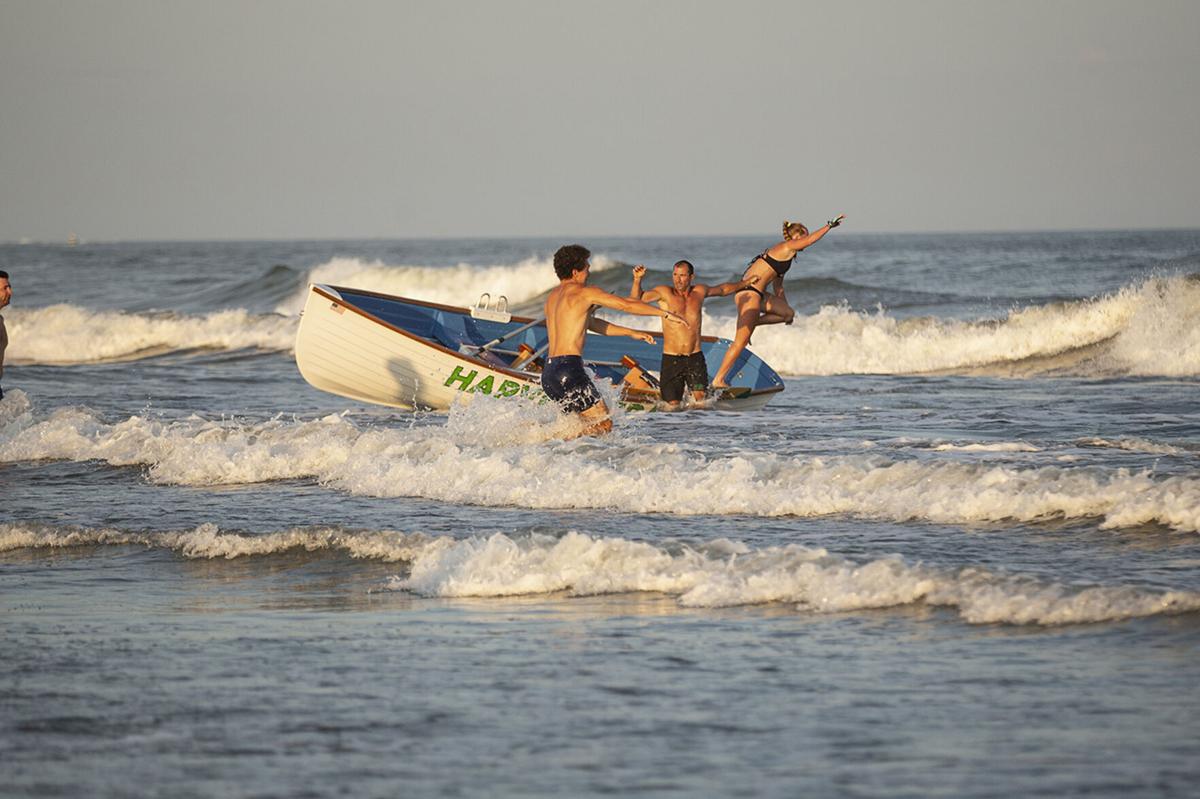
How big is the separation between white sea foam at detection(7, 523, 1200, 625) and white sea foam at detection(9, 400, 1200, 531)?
1.61m

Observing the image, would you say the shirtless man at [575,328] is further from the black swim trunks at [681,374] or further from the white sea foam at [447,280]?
the white sea foam at [447,280]

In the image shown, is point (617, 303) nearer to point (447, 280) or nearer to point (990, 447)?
point (990, 447)

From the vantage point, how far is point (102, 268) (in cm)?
6519

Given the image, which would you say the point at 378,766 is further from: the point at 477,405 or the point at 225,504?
the point at 477,405

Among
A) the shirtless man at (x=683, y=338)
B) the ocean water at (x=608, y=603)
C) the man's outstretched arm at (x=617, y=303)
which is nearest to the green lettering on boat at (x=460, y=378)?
the ocean water at (x=608, y=603)

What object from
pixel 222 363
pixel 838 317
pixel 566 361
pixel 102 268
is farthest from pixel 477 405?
pixel 102 268

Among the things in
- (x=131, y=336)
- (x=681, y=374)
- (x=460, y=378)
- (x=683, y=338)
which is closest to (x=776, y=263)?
(x=683, y=338)

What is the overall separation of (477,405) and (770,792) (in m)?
7.78

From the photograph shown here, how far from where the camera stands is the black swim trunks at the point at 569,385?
1088 centimetres

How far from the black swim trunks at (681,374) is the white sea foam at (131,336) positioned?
14.8 meters

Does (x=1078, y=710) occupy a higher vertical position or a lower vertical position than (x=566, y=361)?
lower

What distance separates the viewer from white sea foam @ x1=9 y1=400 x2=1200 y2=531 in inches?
344

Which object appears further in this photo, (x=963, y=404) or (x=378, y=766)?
(x=963, y=404)

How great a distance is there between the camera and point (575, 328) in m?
10.8
